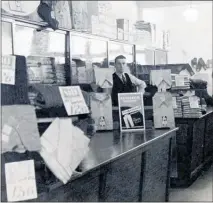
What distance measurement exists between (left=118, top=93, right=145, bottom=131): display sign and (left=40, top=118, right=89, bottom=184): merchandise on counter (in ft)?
5.44

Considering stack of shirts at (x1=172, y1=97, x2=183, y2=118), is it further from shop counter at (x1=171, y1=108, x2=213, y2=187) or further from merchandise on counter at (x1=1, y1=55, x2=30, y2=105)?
merchandise on counter at (x1=1, y1=55, x2=30, y2=105)

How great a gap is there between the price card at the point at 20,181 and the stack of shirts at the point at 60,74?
308 centimetres

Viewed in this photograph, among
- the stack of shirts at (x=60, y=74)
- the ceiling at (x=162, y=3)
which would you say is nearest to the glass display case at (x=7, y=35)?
the stack of shirts at (x=60, y=74)

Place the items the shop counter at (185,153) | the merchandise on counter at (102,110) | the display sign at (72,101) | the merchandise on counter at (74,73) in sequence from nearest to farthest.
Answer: the display sign at (72,101)
the merchandise on counter at (102,110)
the shop counter at (185,153)
the merchandise on counter at (74,73)

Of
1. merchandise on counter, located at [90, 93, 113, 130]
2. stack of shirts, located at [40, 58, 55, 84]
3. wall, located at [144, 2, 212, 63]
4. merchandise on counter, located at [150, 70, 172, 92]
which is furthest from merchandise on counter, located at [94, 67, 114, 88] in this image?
wall, located at [144, 2, 212, 63]

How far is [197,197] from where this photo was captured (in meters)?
4.29

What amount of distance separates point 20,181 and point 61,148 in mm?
244

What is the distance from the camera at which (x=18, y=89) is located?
1428mm

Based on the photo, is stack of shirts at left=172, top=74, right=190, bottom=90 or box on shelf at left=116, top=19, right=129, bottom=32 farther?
box on shelf at left=116, top=19, right=129, bottom=32

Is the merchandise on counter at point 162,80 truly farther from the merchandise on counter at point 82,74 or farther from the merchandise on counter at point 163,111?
the merchandise on counter at point 82,74

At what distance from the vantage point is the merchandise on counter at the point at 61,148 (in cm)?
142

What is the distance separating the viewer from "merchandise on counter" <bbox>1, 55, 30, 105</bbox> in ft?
4.55

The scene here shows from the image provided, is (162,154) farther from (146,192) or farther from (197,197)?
(197,197)

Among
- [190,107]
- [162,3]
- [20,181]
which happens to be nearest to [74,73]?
[190,107]
